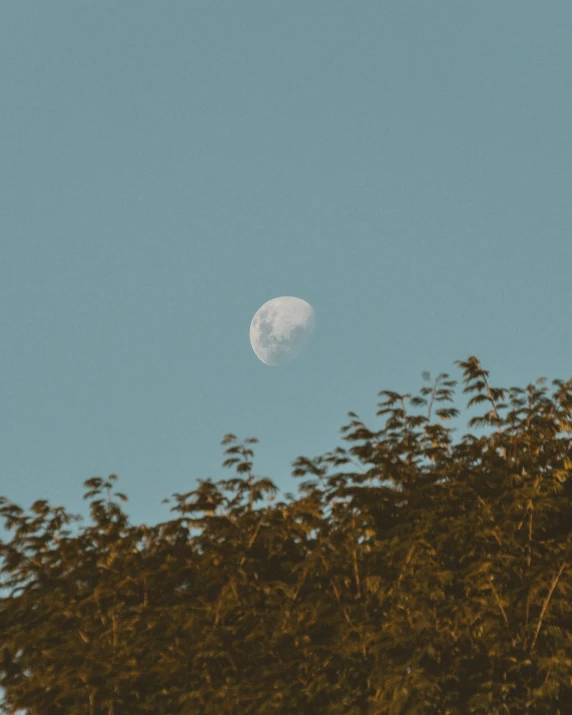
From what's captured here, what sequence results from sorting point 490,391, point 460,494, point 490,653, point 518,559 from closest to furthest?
point 490,653 → point 518,559 → point 460,494 → point 490,391

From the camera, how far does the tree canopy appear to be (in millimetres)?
11727

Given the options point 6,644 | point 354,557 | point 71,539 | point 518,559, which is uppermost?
point 71,539

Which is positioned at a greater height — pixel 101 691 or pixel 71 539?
pixel 71 539

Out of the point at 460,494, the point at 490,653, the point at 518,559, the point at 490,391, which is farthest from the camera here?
the point at 490,391

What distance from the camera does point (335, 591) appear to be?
12.6 meters

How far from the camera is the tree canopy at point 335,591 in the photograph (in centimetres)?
1173

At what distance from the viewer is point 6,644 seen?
14.2m

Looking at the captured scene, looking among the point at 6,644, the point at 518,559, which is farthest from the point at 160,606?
the point at 518,559

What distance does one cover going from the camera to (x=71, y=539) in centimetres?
1453

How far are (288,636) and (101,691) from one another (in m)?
2.64

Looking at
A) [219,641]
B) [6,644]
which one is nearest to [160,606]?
[219,641]

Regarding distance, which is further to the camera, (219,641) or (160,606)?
(160,606)

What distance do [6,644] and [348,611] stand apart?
17.4 ft

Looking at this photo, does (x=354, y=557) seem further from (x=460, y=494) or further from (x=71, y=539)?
(x=71, y=539)
